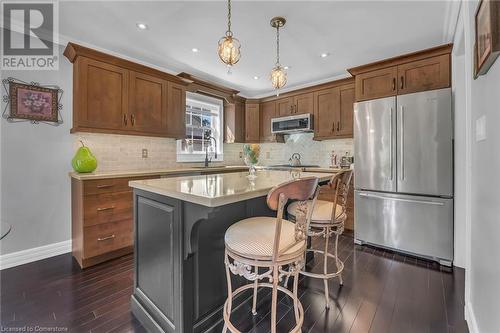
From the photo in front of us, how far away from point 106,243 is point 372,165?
330 centimetres

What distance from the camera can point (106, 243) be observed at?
8.22 feet

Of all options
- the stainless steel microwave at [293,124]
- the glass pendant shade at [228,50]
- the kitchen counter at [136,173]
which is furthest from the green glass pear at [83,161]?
the stainless steel microwave at [293,124]

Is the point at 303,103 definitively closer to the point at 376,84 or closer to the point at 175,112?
the point at 376,84

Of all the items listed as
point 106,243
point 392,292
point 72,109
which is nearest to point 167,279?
point 106,243

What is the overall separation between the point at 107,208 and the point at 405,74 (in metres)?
3.89

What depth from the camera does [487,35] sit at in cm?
110

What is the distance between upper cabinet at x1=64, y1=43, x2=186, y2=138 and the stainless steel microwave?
191 centimetres

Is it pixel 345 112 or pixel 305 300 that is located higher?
pixel 345 112

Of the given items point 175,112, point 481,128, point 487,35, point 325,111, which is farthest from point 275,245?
point 325,111

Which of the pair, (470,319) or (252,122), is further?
(252,122)

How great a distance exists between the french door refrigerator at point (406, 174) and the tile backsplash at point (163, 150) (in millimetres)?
1167

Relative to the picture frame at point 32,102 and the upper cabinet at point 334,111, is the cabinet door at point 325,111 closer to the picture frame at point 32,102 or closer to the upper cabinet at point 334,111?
the upper cabinet at point 334,111

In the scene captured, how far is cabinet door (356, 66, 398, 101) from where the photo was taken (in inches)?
115

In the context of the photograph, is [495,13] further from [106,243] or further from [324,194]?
[106,243]
